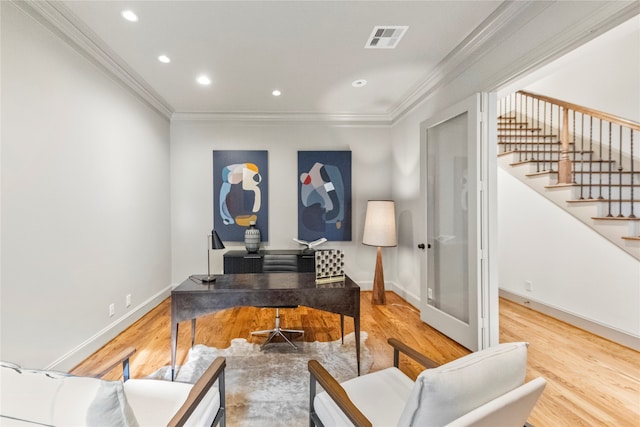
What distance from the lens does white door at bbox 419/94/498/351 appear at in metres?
2.49

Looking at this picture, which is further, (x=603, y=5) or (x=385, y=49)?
(x=385, y=49)

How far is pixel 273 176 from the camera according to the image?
446 cm

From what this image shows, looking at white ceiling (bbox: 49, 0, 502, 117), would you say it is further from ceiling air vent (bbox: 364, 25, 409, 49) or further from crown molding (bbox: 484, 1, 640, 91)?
crown molding (bbox: 484, 1, 640, 91)

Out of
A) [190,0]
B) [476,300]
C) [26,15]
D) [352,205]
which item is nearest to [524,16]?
[476,300]

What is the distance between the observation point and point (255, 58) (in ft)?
9.25

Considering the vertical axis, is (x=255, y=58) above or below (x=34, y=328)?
above

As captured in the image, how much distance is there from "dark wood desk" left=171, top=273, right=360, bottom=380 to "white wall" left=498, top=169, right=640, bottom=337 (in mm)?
2722

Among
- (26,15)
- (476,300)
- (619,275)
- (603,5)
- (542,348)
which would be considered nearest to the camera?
(603,5)

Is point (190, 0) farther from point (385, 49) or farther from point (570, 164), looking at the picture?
point (570, 164)

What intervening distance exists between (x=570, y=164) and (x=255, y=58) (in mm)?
3858

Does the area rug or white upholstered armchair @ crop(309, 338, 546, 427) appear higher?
white upholstered armchair @ crop(309, 338, 546, 427)

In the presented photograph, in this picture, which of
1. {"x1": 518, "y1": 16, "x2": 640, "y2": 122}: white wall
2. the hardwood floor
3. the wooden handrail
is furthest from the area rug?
the wooden handrail

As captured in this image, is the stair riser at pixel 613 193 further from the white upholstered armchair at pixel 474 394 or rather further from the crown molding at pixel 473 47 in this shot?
the white upholstered armchair at pixel 474 394

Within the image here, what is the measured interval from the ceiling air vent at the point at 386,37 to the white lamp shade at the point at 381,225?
193 cm
